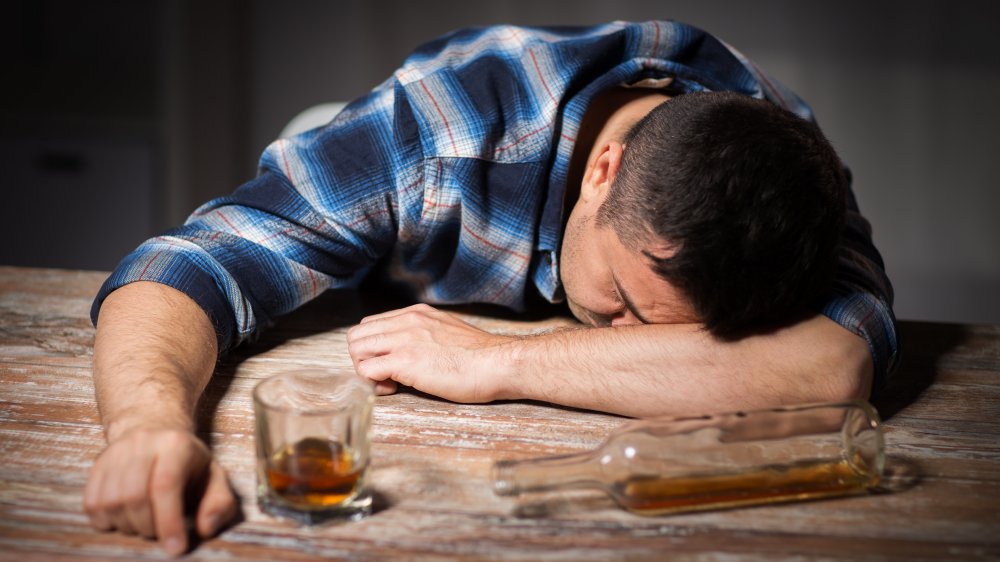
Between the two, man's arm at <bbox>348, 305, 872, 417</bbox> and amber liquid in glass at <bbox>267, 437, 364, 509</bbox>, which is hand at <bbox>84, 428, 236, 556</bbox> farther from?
man's arm at <bbox>348, 305, 872, 417</bbox>

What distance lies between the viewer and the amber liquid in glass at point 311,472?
0.82m

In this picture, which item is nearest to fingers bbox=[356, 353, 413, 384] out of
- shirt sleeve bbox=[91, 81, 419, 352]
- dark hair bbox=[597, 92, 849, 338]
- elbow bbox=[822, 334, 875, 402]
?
shirt sleeve bbox=[91, 81, 419, 352]

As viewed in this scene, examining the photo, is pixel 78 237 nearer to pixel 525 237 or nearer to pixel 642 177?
pixel 525 237

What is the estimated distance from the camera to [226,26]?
3.36 metres

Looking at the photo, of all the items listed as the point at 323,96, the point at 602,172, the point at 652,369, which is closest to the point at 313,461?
the point at 652,369

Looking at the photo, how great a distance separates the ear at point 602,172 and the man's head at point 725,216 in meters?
0.06

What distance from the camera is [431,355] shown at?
1.15 m

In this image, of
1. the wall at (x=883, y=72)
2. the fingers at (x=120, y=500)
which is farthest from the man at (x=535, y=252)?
the wall at (x=883, y=72)

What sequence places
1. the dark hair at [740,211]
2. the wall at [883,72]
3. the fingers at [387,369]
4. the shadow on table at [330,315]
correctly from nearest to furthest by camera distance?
1. the dark hair at [740,211]
2. the fingers at [387,369]
3. the shadow on table at [330,315]
4. the wall at [883,72]

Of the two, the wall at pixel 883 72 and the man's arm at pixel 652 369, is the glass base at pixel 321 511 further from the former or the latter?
the wall at pixel 883 72

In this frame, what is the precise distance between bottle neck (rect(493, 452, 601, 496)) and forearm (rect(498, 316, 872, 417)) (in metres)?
0.23

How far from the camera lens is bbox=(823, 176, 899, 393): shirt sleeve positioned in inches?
45.4

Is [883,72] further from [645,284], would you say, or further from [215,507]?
[215,507]

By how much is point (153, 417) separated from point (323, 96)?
289cm
